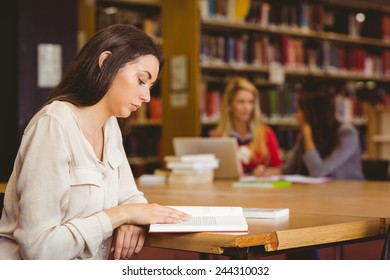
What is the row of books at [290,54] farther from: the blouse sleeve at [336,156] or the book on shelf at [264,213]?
the book on shelf at [264,213]

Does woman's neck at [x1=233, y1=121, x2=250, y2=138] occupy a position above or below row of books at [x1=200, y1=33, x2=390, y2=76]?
below

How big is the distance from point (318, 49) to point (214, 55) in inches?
52.6

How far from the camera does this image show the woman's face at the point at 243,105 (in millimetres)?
4520

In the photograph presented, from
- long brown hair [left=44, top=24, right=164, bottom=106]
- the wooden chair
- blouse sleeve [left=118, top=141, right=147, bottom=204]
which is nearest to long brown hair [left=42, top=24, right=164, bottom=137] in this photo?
long brown hair [left=44, top=24, right=164, bottom=106]

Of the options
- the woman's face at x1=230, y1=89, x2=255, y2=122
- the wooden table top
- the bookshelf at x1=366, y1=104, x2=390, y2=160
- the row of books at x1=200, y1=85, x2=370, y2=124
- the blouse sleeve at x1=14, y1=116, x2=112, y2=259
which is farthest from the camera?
the bookshelf at x1=366, y1=104, x2=390, y2=160

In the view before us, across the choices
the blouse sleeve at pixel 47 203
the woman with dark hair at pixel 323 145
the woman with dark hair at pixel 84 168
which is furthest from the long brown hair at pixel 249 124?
the blouse sleeve at pixel 47 203

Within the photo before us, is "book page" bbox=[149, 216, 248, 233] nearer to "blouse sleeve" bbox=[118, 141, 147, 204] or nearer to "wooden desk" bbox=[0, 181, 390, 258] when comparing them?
"wooden desk" bbox=[0, 181, 390, 258]

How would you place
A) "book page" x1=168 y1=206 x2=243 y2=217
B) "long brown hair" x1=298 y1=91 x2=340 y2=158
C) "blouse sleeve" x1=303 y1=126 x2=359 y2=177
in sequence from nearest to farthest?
"book page" x1=168 y1=206 x2=243 y2=217 → "blouse sleeve" x1=303 y1=126 x2=359 y2=177 → "long brown hair" x1=298 y1=91 x2=340 y2=158

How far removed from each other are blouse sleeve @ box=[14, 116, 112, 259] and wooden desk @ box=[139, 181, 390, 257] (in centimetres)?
21

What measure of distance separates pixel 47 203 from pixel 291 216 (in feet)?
2.53

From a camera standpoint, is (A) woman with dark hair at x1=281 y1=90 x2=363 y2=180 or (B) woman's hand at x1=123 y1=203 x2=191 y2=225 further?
(A) woman with dark hair at x1=281 y1=90 x2=363 y2=180

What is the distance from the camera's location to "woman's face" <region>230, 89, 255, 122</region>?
4.52 m

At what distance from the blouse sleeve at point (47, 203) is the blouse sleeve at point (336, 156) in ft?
8.53
